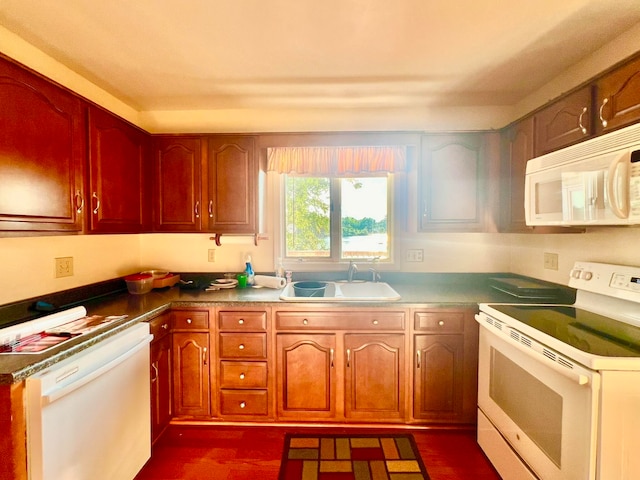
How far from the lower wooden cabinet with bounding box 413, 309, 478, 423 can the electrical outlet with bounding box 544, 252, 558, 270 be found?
676mm

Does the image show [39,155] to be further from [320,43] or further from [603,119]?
[603,119]

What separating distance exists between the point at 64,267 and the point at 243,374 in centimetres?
129

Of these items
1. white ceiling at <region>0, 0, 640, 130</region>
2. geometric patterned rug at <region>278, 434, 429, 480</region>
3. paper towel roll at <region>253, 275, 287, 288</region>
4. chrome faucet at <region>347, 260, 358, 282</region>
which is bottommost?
geometric patterned rug at <region>278, 434, 429, 480</region>

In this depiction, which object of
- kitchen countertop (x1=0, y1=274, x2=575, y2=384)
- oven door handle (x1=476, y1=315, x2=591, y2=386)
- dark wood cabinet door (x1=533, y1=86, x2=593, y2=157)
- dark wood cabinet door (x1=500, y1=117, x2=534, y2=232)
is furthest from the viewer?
dark wood cabinet door (x1=500, y1=117, x2=534, y2=232)

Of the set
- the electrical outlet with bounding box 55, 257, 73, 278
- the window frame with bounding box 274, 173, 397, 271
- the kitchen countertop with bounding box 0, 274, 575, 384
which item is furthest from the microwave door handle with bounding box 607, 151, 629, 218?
the electrical outlet with bounding box 55, 257, 73, 278

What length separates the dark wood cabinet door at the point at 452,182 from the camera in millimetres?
2137

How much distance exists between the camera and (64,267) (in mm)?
1791

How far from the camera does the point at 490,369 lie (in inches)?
65.6

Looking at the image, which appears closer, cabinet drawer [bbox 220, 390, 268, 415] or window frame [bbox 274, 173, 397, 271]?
cabinet drawer [bbox 220, 390, 268, 415]

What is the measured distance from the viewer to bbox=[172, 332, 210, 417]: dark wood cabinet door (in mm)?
1946

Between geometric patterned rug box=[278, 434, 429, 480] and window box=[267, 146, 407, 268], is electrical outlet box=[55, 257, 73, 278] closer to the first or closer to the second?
window box=[267, 146, 407, 268]

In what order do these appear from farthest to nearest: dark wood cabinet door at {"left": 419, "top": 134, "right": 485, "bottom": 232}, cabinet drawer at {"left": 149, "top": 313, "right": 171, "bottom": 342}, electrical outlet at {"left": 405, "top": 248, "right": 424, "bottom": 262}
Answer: electrical outlet at {"left": 405, "top": 248, "right": 424, "bottom": 262}
dark wood cabinet door at {"left": 419, "top": 134, "right": 485, "bottom": 232}
cabinet drawer at {"left": 149, "top": 313, "right": 171, "bottom": 342}

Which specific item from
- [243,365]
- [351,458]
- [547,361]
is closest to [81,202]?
[243,365]

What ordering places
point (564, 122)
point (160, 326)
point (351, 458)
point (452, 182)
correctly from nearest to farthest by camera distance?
point (564, 122), point (351, 458), point (160, 326), point (452, 182)
